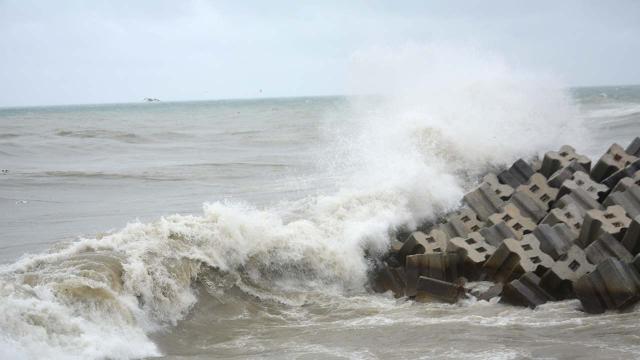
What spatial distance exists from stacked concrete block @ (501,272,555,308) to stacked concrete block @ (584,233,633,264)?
0.78 metres

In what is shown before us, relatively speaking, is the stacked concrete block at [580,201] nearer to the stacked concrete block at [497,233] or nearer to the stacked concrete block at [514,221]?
the stacked concrete block at [514,221]

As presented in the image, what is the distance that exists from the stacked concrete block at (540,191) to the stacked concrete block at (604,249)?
238 centimetres

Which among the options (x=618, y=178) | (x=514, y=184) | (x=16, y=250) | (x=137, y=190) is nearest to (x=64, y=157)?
(x=137, y=190)

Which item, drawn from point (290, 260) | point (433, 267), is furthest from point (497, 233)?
point (290, 260)

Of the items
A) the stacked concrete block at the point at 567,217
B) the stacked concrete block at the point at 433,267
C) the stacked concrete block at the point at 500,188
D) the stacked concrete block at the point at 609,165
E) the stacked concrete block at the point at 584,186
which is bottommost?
the stacked concrete block at the point at 433,267

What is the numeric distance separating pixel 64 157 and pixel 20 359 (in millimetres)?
24786

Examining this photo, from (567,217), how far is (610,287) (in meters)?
2.59

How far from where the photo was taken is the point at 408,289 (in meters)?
9.45

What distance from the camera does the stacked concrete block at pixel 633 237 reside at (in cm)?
872

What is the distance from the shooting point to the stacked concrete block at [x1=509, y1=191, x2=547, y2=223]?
1112 centimetres

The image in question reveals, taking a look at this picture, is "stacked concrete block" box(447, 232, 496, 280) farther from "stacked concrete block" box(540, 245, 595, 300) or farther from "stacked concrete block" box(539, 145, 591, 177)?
"stacked concrete block" box(539, 145, 591, 177)

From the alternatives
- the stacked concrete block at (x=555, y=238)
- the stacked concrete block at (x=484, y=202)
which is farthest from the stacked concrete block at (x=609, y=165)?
the stacked concrete block at (x=555, y=238)

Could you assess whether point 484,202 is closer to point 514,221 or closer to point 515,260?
point 514,221

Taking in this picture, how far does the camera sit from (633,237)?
877cm
